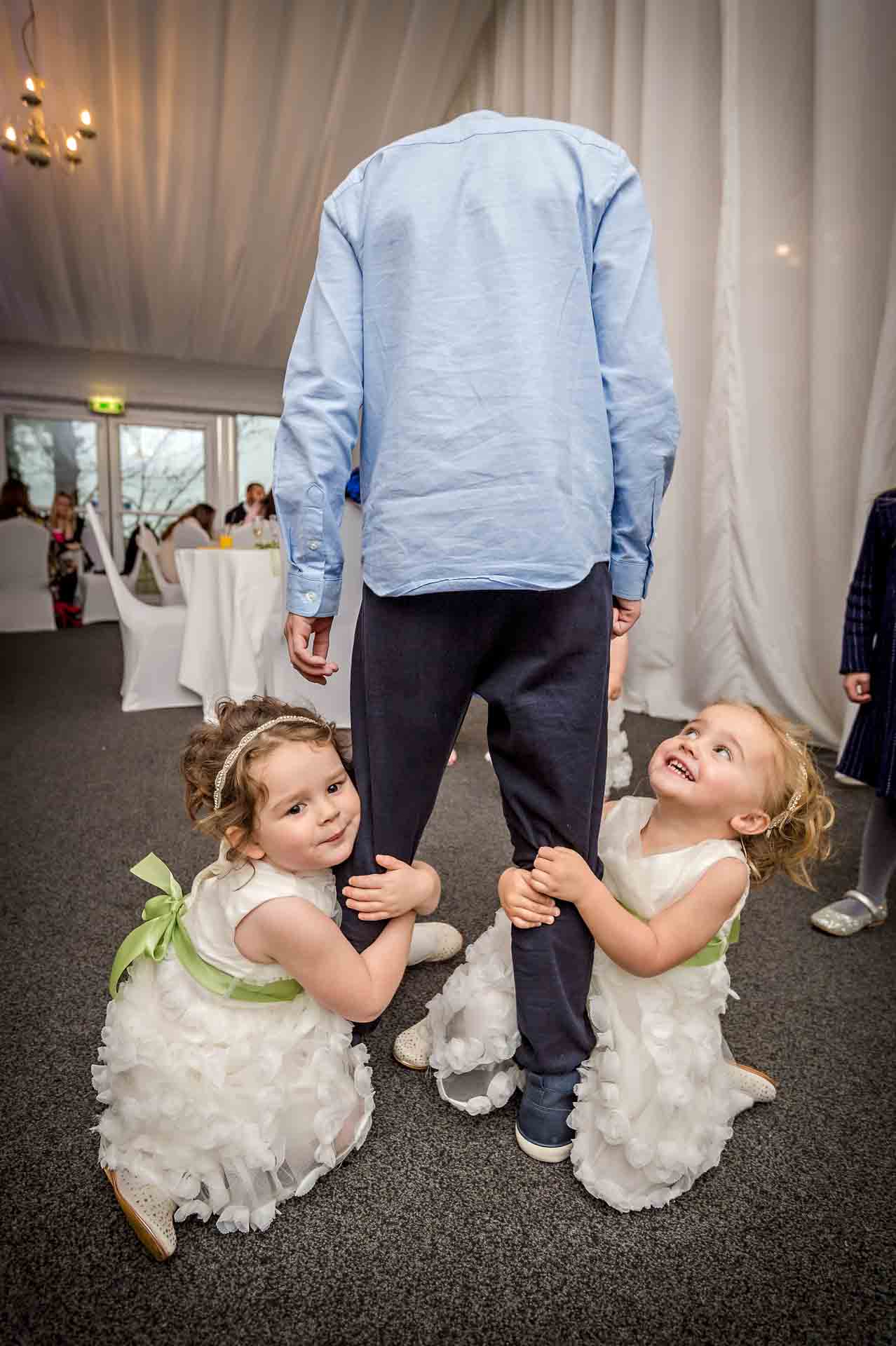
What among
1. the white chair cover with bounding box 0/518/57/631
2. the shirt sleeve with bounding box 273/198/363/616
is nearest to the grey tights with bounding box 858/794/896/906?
the shirt sleeve with bounding box 273/198/363/616

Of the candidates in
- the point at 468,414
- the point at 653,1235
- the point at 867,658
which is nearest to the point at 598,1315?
the point at 653,1235

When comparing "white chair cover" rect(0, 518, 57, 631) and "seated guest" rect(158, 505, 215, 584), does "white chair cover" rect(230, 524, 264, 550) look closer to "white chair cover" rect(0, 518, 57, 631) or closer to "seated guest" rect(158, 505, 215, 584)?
"seated guest" rect(158, 505, 215, 584)

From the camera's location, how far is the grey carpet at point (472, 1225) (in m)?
0.79

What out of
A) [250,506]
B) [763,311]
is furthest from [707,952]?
[250,506]

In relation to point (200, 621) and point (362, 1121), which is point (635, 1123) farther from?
point (200, 621)

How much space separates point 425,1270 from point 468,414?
889 millimetres

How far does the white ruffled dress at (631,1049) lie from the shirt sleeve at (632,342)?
0.48 meters

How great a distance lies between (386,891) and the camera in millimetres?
930

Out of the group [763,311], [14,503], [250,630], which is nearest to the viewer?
[763,311]

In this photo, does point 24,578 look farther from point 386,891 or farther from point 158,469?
point 386,891

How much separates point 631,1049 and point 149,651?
2.84 meters

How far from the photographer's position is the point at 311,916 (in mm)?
872

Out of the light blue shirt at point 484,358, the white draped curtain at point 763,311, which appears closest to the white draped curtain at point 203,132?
the white draped curtain at point 763,311

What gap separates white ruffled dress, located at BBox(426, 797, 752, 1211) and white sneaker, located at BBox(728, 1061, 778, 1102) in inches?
1.3
